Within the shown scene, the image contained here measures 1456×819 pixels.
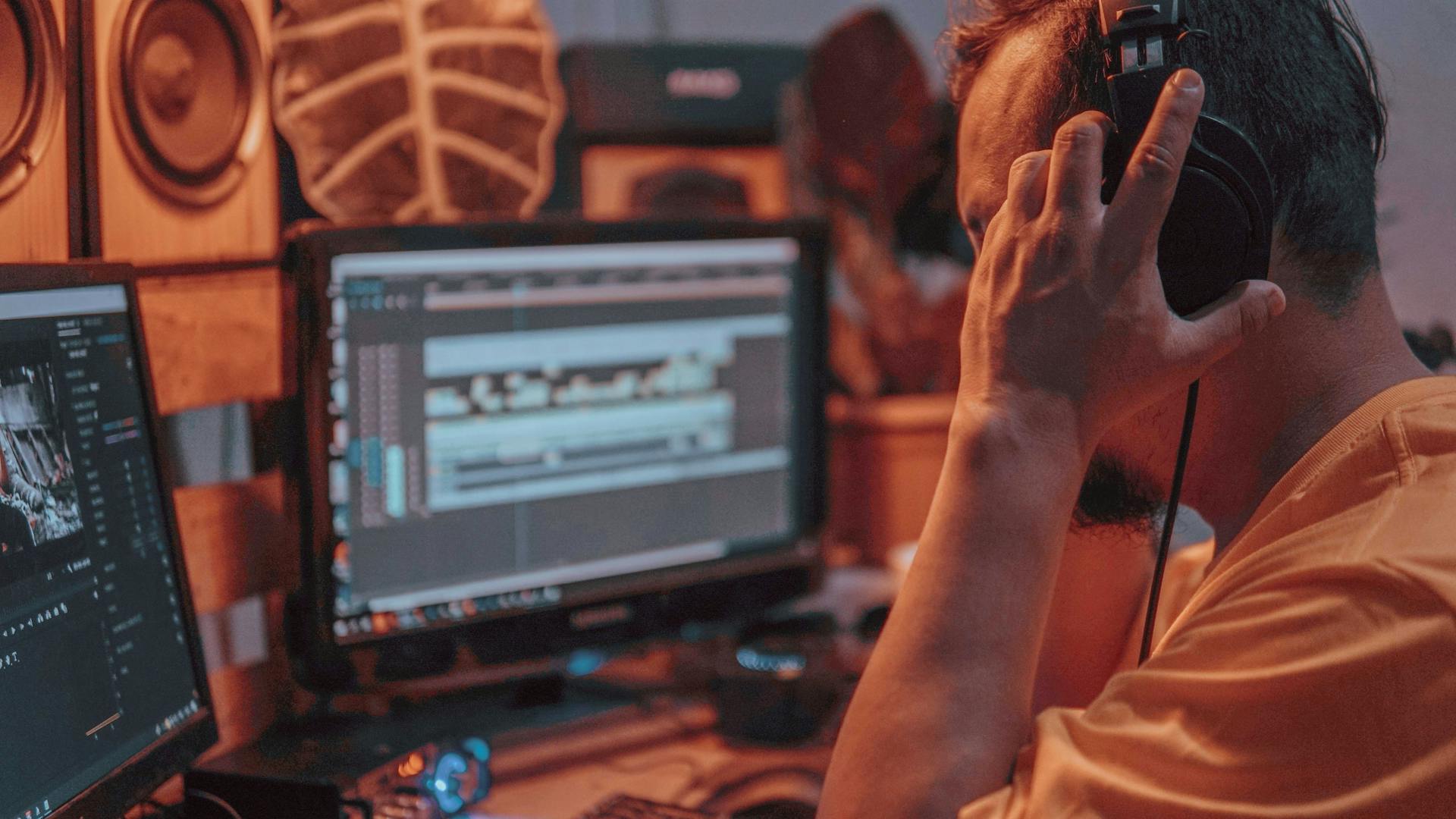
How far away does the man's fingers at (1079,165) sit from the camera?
0.70 meters

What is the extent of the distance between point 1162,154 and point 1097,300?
89 mm

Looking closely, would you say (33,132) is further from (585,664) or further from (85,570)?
(585,664)

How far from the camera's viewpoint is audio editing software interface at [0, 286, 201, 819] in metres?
0.66

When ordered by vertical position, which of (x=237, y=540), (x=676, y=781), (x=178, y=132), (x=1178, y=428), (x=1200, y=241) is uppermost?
(x=178, y=132)

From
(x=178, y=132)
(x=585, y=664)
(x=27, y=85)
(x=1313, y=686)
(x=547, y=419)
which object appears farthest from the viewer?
(x=585, y=664)

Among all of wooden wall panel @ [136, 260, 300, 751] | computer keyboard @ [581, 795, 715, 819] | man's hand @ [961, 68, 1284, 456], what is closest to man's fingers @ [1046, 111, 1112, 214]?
man's hand @ [961, 68, 1284, 456]

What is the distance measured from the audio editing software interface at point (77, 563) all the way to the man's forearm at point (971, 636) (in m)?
0.44

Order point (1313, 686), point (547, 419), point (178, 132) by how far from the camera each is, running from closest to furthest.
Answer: point (1313, 686) → point (178, 132) → point (547, 419)

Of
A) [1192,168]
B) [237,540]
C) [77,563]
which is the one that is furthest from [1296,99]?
[237,540]

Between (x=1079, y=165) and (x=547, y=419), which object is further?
(x=547, y=419)

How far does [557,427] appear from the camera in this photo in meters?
1.16

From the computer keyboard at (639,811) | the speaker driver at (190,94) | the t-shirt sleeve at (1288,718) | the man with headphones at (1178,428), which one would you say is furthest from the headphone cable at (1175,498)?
the speaker driver at (190,94)

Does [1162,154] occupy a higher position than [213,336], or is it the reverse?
[1162,154]

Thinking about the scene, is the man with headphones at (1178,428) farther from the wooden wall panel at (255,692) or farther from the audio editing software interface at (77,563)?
the wooden wall panel at (255,692)
